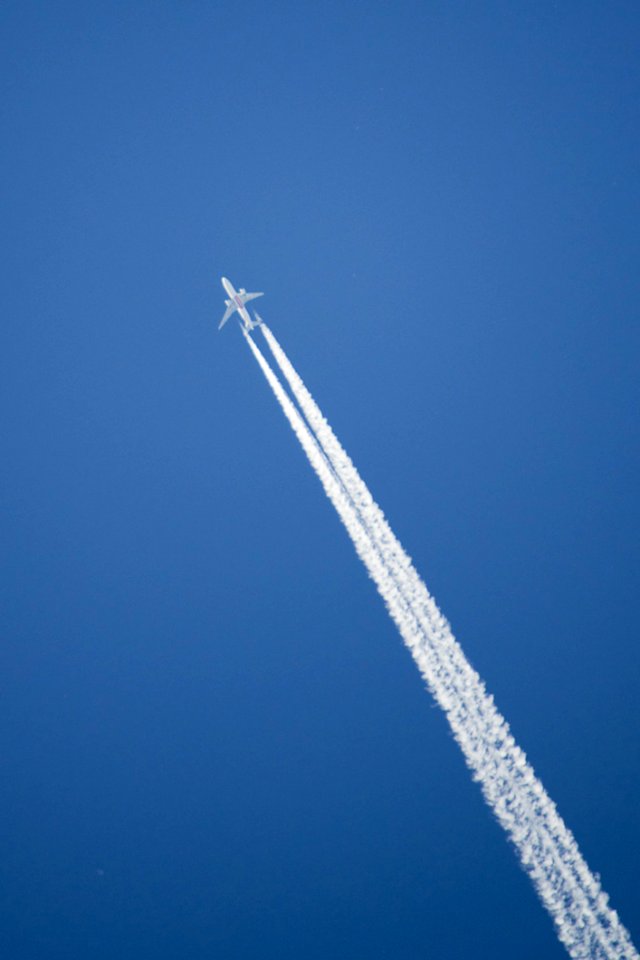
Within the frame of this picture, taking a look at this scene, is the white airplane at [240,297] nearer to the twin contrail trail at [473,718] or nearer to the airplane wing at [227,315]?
the airplane wing at [227,315]

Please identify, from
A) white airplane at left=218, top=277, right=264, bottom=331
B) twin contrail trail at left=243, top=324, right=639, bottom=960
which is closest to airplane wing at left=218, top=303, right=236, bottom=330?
white airplane at left=218, top=277, right=264, bottom=331

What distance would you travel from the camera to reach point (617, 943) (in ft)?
40.9

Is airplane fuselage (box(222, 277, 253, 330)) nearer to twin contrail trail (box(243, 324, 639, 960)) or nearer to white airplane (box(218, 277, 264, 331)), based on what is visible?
white airplane (box(218, 277, 264, 331))

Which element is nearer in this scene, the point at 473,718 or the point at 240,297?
the point at 473,718

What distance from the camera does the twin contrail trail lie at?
507 inches

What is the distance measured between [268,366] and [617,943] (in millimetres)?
15933

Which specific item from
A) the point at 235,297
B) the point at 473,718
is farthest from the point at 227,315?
the point at 473,718

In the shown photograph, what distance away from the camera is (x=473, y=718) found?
13.9 m

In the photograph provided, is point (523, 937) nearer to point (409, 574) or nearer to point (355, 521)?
point (409, 574)

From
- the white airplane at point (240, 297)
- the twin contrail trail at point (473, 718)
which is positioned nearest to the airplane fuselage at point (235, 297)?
the white airplane at point (240, 297)

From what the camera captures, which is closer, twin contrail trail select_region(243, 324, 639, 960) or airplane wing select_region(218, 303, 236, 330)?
twin contrail trail select_region(243, 324, 639, 960)

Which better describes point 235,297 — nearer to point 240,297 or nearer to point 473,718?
point 240,297

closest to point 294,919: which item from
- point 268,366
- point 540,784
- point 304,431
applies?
point 540,784

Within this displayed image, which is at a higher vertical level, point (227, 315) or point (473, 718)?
point (227, 315)
